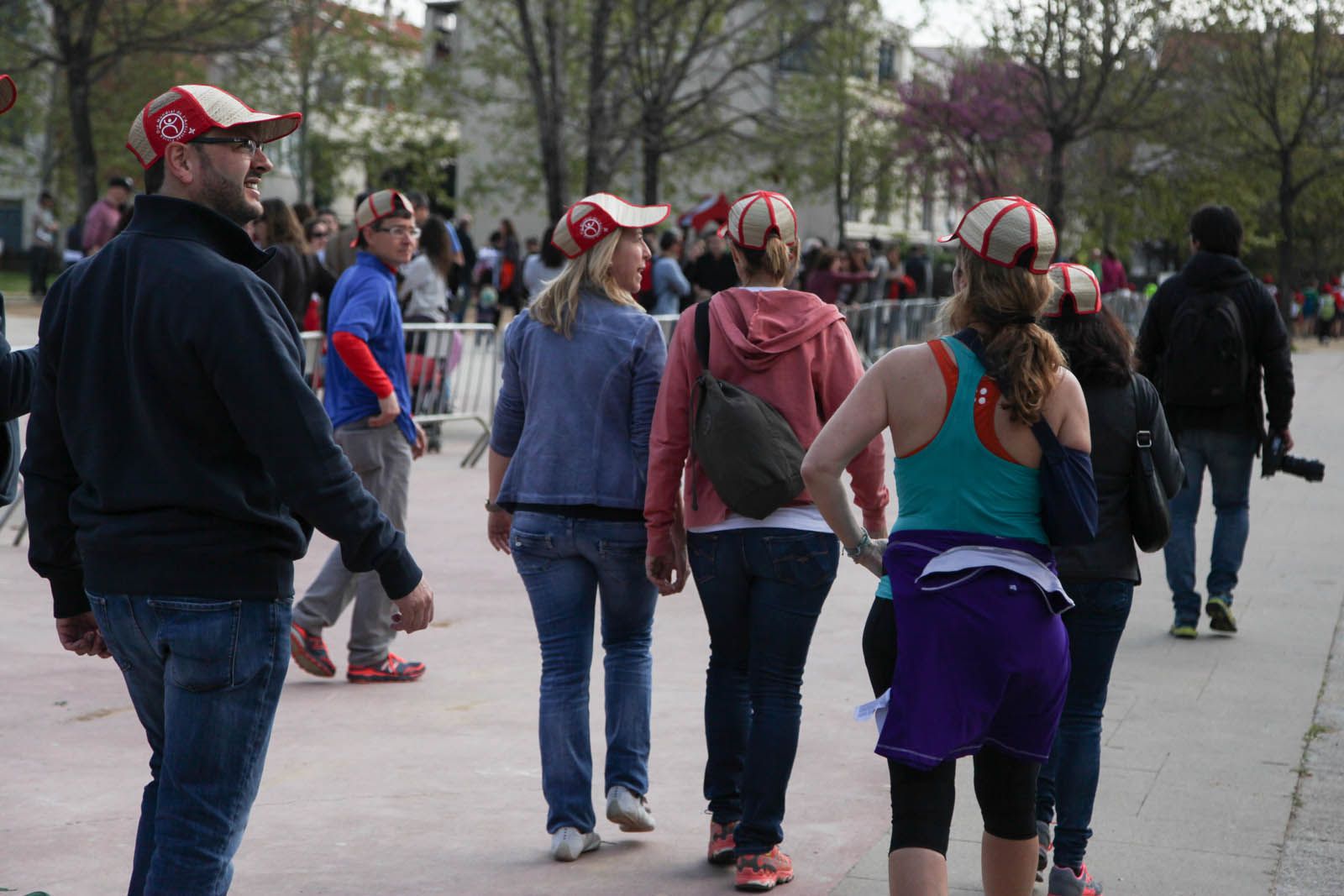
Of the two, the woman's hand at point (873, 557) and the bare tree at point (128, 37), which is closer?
the woman's hand at point (873, 557)

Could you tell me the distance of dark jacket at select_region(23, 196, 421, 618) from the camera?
116 inches

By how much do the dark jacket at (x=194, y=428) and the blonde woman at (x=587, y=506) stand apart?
1598 mm

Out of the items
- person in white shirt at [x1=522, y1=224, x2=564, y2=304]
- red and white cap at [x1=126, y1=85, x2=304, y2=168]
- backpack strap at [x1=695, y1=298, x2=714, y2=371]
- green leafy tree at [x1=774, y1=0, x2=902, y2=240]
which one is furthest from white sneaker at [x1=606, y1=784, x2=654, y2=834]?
green leafy tree at [x1=774, y1=0, x2=902, y2=240]

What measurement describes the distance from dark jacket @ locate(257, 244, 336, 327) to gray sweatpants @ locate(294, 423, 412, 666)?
318 cm

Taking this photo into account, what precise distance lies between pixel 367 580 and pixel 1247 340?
4.06 meters

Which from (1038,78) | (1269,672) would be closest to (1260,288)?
(1269,672)

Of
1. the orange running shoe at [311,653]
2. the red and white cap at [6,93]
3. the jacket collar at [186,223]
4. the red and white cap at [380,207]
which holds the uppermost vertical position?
the red and white cap at [6,93]

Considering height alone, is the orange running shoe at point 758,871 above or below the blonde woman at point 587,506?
below

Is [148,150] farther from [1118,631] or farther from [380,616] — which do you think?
[380,616]

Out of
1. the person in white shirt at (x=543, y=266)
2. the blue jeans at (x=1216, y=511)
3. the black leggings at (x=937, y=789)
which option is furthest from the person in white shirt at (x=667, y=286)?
the black leggings at (x=937, y=789)

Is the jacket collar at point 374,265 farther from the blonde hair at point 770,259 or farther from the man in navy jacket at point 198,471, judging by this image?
the man in navy jacket at point 198,471

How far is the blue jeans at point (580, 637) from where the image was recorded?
4691 millimetres

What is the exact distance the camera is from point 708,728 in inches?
182

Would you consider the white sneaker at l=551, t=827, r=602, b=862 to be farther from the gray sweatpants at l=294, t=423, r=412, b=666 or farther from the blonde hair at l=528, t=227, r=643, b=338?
the gray sweatpants at l=294, t=423, r=412, b=666
